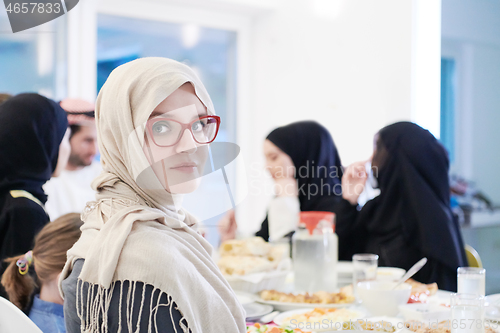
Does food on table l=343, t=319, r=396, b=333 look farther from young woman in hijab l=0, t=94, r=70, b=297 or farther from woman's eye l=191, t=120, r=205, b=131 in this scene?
young woman in hijab l=0, t=94, r=70, b=297

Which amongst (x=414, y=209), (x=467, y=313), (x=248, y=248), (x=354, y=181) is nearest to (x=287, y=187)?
(x=354, y=181)

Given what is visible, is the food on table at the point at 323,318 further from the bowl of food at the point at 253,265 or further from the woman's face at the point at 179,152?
the woman's face at the point at 179,152

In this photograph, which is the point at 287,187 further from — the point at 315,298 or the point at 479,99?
the point at 479,99

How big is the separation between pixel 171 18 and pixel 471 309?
287 centimetres

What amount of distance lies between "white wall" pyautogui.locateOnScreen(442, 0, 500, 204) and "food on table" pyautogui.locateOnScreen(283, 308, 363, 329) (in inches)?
109

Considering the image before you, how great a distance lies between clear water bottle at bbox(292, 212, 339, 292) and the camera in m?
1.20

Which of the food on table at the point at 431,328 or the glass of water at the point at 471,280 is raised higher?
the glass of water at the point at 471,280

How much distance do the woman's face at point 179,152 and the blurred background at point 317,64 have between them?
192 centimetres

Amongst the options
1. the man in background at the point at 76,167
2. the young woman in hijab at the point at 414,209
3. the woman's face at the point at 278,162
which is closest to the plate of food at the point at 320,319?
the young woman in hijab at the point at 414,209

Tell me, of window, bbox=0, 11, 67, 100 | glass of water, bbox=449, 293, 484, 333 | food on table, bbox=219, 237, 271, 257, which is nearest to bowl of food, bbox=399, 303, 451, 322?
glass of water, bbox=449, 293, 484, 333

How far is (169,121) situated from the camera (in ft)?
2.10

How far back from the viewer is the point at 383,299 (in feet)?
3.18

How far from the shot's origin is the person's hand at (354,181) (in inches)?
72.2

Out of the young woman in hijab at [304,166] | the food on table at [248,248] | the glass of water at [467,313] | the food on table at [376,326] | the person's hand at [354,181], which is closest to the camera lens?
the glass of water at [467,313]
